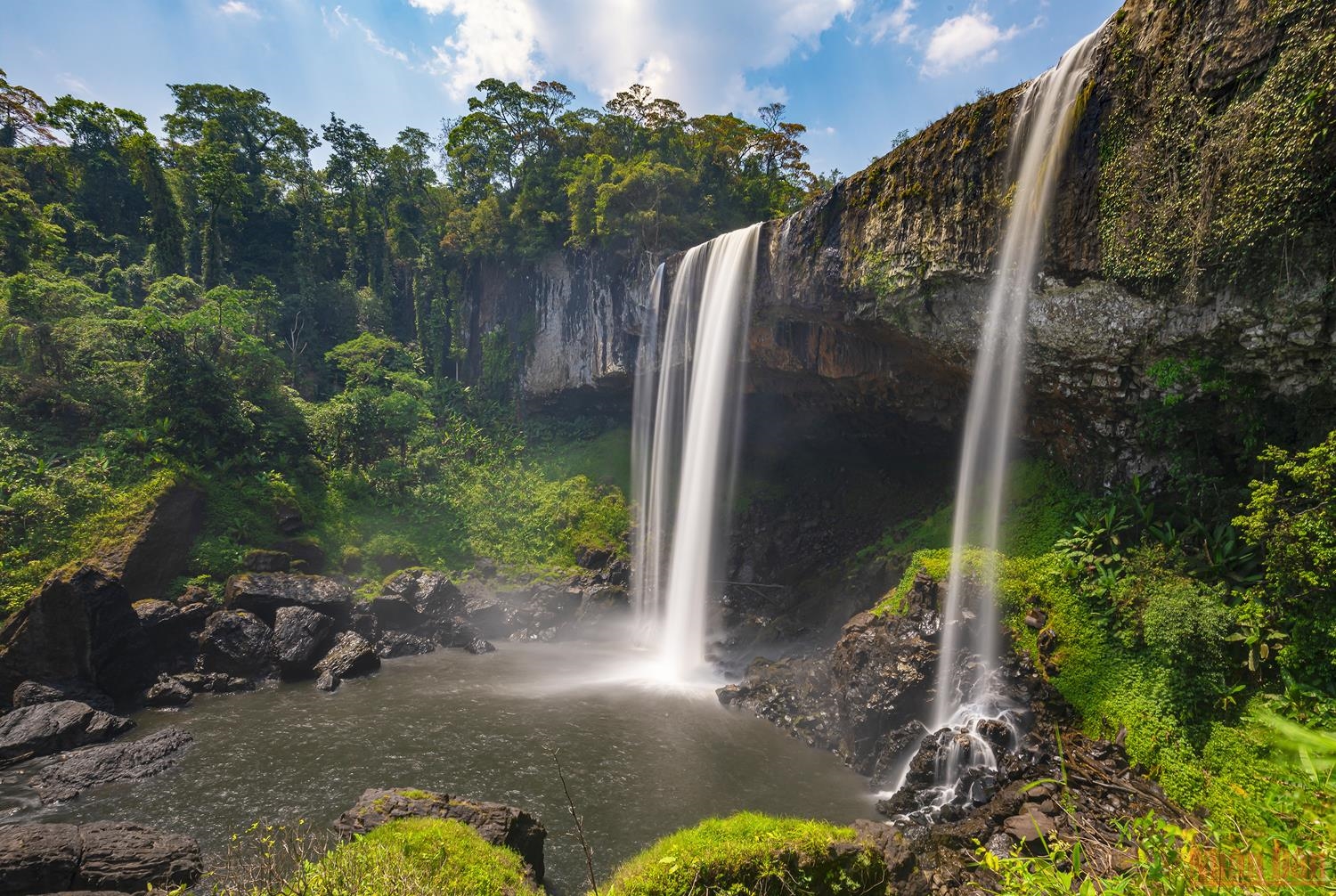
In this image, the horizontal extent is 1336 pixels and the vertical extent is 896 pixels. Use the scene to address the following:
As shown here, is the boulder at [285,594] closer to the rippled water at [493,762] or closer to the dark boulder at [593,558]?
the rippled water at [493,762]

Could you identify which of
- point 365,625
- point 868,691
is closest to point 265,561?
point 365,625

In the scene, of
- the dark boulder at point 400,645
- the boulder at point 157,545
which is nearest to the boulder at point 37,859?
the dark boulder at point 400,645

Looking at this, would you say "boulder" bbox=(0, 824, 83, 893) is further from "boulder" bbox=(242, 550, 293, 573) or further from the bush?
the bush

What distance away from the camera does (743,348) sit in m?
19.4

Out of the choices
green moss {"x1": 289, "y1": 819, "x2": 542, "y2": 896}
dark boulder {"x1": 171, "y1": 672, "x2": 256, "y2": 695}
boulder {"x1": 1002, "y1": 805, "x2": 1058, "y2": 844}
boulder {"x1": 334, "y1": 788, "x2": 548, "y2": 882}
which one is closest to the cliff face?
boulder {"x1": 1002, "y1": 805, "x2": 1058, "y2": 844}

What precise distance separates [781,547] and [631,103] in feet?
70.4

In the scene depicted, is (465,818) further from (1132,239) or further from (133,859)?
(1132,239)

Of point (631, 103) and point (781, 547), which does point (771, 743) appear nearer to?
point (781, 547)

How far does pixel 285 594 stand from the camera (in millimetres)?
16672

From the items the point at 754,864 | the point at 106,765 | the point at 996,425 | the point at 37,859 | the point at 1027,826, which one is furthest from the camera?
the point at 996,425

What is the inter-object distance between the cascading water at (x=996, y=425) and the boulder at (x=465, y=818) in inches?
245

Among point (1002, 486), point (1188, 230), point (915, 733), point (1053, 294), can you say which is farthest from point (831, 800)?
point (1188, 230)

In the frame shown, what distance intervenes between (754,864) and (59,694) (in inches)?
592

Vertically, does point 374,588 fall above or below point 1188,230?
below
